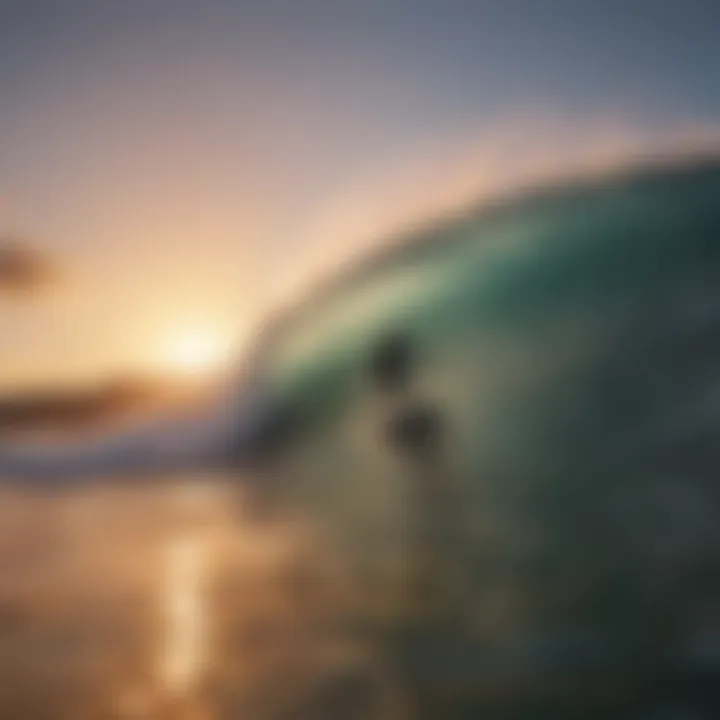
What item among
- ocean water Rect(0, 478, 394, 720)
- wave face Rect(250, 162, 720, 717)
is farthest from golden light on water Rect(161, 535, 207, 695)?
wave face Rect(250, 162, 720, 717)

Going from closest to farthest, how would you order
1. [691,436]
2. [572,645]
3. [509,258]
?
1. [572,645]
2. [691,436]
3. [509,258]

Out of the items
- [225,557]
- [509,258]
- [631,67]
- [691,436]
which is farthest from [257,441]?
[631,67]

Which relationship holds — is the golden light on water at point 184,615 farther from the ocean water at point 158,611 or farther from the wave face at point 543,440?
the wave face at point 543,440

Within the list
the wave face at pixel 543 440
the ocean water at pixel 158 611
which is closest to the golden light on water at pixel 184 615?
the ocean water at pixel 158 611

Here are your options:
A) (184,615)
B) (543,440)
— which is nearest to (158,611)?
(184,615)

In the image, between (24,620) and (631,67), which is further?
(631,67)

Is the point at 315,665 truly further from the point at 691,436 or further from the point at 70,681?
the point at 691,436

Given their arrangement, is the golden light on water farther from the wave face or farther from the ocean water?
the wave face

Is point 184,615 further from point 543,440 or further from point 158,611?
point 543,440
